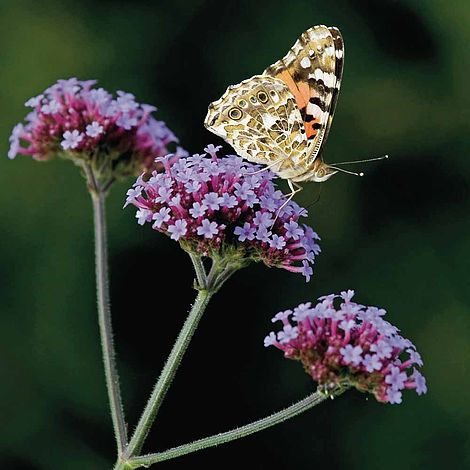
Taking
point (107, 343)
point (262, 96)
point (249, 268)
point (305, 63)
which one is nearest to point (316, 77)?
point (305, 63)

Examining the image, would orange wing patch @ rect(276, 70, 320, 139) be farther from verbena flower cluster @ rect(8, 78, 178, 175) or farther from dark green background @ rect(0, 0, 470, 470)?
dark green background @ rect(0, 0, 470, 470)

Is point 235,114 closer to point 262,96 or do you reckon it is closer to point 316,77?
point 262,96

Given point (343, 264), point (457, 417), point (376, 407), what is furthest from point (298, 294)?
point (457, 417)

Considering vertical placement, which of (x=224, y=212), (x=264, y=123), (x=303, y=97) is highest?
(x=303, y=97)

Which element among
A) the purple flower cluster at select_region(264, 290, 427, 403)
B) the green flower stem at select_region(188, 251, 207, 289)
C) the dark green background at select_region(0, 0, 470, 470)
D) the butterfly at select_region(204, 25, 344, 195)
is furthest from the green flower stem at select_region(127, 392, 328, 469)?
the dark green background at select_region(0, 0, 470, 470)

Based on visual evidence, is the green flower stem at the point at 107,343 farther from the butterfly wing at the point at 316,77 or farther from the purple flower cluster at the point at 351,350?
the butterfly wing at the point at 316,77

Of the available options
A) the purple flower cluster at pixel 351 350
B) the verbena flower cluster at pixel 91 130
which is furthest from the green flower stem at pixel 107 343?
the purple flower cluster at pixel 351 350

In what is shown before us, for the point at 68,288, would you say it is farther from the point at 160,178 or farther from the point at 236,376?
the point at 160,178
